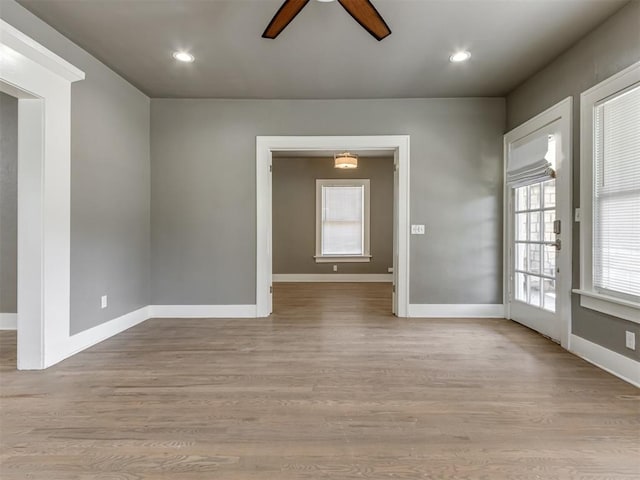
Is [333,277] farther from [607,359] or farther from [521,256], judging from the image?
[607,359]

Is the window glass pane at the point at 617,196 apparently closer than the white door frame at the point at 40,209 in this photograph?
Yes

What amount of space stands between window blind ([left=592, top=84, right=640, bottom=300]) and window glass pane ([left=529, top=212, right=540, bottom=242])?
838 mm

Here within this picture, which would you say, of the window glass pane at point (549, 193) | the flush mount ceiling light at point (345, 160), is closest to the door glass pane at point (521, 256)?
the window glass pane at point (549, 193)

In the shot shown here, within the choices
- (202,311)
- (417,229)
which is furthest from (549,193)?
(202,311)

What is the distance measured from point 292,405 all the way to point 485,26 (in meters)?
3.21

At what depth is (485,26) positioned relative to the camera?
2.76 meters

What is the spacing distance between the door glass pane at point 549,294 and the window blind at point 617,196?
59 centimetres

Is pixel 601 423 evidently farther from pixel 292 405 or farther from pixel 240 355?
pixel 240 355

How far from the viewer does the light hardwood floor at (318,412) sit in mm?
1577

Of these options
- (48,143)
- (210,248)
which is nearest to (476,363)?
(210,248)

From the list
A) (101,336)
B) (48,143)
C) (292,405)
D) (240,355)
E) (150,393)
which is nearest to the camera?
(292,405)

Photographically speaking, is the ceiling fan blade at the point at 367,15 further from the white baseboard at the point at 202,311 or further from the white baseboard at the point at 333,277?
the white baseboard at the point at 333,277

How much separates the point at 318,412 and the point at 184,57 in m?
3.27

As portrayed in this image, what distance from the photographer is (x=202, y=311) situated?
14.3ft
